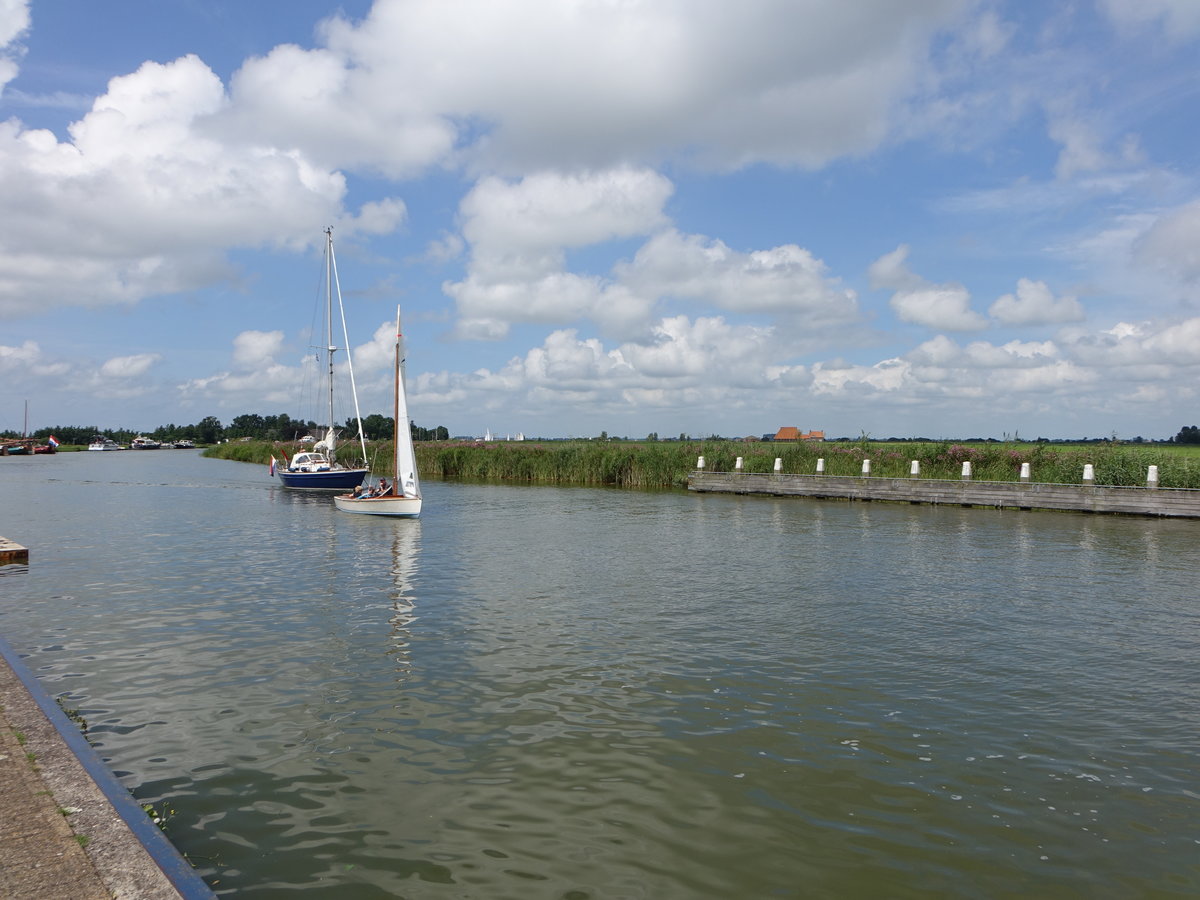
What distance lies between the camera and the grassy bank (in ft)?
128

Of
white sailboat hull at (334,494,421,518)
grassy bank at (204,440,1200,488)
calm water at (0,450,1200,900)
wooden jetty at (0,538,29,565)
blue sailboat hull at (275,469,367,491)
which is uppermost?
grassy bank at (204,440,1200,488)

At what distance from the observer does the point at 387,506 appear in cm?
3528

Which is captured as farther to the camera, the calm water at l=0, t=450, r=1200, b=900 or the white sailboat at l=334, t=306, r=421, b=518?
the white sailboat at l=334, t=306, r=421, b=518

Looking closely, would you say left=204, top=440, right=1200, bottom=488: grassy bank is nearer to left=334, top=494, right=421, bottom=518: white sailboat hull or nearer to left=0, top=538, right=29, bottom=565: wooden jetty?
left=334, top=494, right=421, bottom=518: white sailboat hull

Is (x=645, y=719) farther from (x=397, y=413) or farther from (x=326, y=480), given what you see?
(x=326, y=480)

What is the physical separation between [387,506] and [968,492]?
28992 mm

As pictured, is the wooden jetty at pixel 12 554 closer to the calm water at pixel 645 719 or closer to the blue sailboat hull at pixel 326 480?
the calm water at pixel 645 719

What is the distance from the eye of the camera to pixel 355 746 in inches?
352

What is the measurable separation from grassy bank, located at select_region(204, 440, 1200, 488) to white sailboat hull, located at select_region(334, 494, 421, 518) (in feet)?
72.0

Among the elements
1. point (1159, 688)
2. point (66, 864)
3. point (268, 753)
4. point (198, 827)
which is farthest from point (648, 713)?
point (1159, 688)

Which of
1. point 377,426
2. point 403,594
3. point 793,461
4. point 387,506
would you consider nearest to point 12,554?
point 403,594

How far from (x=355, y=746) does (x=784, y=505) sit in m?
36.1

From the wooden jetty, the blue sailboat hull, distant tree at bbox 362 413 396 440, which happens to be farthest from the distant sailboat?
distant tree at bbox 362 413 396 440

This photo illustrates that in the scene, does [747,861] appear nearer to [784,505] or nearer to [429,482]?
[784,505]
